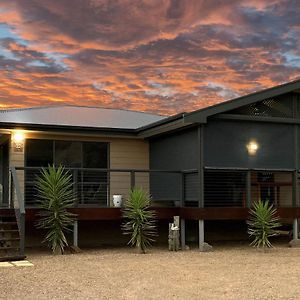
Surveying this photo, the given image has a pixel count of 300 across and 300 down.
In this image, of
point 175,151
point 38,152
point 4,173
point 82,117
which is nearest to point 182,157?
point 175,151

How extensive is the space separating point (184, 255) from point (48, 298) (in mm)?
5404

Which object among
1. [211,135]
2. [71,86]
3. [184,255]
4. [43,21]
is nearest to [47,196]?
[184,255]

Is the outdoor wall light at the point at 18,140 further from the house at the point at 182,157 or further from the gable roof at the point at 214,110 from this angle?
the gable roof at the point at 214,110

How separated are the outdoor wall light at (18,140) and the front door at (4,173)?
96cm

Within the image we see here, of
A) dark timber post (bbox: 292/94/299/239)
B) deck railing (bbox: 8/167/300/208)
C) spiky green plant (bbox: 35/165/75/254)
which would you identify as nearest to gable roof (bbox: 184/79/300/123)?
dark timber post (bbox: 292/94/299/239)

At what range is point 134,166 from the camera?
652 inches

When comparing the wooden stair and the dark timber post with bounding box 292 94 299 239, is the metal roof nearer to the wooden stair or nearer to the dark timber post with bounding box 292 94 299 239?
the wooden stair

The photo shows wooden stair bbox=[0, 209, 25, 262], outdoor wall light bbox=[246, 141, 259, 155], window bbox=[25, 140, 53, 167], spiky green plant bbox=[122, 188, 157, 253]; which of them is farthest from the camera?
window bbox=[25, 140, 53, 167]

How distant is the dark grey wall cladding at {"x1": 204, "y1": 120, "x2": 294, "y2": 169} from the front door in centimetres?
603

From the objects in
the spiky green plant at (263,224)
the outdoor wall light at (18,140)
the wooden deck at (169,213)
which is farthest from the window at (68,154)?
the spiky green plant at (263,224)

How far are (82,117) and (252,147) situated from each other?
6340 mm

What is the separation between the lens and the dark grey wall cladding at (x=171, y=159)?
14297 mm

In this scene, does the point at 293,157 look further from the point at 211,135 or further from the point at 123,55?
the point at 123,55

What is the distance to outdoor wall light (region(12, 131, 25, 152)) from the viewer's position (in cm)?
1505
